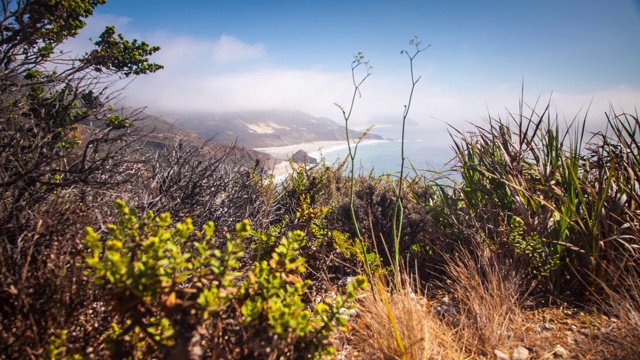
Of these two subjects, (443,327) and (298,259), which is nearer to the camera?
(298,259)

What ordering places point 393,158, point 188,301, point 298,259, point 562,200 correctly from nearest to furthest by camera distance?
point 188,301 → point 298,259 → point 562,200 → point 393,158

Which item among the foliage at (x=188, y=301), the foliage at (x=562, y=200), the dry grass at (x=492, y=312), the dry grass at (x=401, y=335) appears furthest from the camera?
the foliage at (x=562, y=200)

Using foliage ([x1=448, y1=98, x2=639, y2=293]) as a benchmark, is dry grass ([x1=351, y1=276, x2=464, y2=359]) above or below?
below

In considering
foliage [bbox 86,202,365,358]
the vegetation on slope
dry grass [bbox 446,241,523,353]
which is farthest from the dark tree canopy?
dry grass [bbox 446,241,523,353]

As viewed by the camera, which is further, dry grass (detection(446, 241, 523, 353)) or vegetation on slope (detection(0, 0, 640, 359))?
dry grass (detection(446, 241, 523, 353))

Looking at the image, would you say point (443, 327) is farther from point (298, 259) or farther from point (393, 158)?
point (393, 158)

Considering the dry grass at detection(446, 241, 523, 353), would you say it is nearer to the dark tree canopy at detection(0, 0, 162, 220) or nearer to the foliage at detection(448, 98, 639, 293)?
the foliage at detection(448, 98, 639, 293)

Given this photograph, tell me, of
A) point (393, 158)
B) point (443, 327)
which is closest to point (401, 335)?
point (443, 327)

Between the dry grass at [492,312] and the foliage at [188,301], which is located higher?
the foliage at [188,301]

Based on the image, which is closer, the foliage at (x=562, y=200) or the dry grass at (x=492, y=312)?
the dry grass at (x=492, y=312)

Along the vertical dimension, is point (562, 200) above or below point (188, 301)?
above

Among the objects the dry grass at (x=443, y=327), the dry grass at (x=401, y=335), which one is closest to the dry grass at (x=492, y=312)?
the dry grass at (x=443, y=327)

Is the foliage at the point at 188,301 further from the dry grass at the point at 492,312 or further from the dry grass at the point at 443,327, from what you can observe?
the dry grass at the point at 492,312

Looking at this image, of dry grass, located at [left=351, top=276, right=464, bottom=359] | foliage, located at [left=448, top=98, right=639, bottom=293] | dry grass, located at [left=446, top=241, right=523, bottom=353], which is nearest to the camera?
dry grass, located at [left=351, top=276, right=464, bottom=359]
